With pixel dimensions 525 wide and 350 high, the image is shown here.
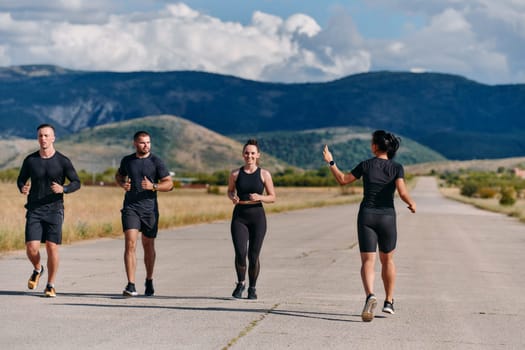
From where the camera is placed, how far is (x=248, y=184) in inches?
488

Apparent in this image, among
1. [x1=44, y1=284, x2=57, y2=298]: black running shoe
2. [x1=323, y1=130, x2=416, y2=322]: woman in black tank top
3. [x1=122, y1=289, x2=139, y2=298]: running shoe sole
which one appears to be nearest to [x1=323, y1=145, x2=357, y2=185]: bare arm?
[x1=323, y1=130, x2=416, y2=322]: woman in black tank top

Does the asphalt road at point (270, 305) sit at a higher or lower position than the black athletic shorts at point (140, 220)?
lower

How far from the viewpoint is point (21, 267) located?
17000 mm

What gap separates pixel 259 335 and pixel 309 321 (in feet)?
3.79

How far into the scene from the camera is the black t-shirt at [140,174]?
489 inches

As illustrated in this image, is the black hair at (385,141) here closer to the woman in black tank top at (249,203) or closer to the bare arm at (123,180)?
the woman in black tank top at (249,203)

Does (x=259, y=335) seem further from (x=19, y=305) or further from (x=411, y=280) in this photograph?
(x=411, y=280)

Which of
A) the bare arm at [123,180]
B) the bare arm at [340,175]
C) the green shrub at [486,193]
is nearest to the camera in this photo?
the bare arm at [340,175]

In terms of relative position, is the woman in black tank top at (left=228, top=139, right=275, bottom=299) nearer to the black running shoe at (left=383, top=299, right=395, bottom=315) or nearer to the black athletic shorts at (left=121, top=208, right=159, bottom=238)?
the black athletic shorts at (left=121, top=208, right=159, bottom=238)

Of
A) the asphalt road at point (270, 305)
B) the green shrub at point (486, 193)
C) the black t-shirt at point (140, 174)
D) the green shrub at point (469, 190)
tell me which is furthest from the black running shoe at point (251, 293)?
the green shrub at point (469, 190)

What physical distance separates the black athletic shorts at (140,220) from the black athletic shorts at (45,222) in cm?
79

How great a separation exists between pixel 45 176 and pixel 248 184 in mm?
2380

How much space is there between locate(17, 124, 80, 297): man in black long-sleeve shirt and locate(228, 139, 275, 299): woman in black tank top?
6.27 feet

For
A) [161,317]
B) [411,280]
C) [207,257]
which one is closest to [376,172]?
[161,317]
